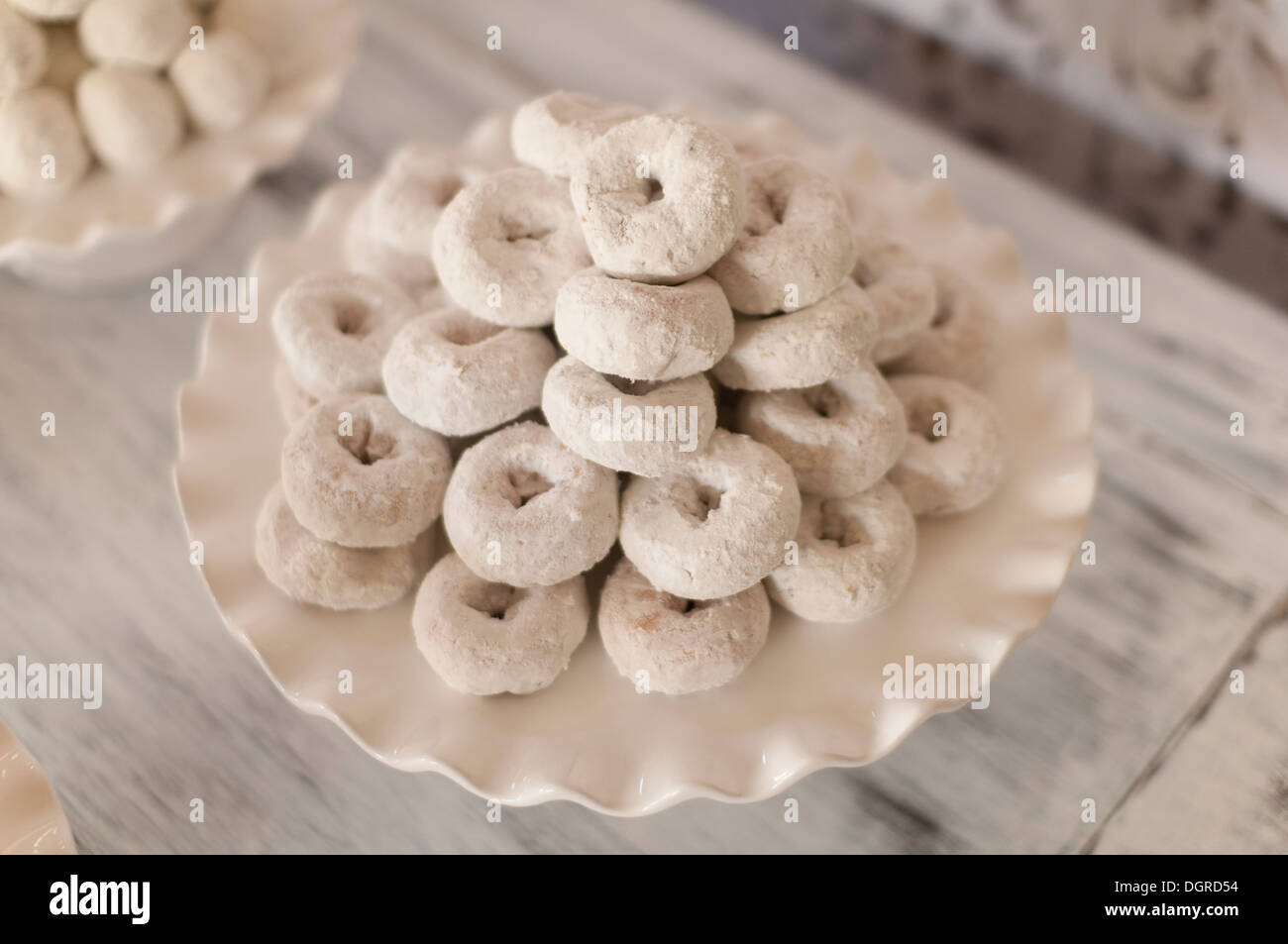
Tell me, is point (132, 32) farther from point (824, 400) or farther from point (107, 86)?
point (824, 400)

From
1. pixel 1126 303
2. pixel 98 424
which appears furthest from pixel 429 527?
pixel 1126 303

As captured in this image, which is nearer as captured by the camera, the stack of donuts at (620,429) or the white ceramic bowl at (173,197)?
the stack of donuts at (620,429)

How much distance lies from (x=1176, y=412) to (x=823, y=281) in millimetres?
572

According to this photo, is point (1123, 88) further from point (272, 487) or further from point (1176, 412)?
point (272, 487)

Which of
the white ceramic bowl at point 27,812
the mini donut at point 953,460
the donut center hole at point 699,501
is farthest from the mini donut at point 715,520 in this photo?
the white ceramic bowl at point 27,812

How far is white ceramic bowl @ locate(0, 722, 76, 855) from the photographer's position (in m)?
0.68

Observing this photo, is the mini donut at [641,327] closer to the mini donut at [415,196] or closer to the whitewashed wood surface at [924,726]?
the mini donut at [415,196]

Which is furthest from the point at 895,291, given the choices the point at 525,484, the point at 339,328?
the point at 339,328

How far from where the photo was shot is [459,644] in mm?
650

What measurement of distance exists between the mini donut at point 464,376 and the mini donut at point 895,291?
234 millimetres

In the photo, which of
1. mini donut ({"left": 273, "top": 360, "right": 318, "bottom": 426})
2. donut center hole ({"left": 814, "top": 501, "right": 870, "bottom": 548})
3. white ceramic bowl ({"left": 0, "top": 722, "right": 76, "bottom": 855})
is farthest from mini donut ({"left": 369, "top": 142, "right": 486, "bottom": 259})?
white ceramic bowl ({"left": 0, "top": 722, "right": 76, "bottom": 855})

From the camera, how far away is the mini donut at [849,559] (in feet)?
2.22

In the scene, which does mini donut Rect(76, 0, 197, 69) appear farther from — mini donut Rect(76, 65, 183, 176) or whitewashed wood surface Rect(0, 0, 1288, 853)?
whitewashed wood surface Rect(0, 0, 1288, 853)

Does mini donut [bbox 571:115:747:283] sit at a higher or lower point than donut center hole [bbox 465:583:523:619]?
higher
